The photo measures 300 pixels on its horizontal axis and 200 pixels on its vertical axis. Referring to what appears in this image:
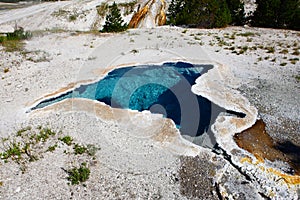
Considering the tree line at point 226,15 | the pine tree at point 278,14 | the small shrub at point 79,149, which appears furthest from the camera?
the tree line at point 226,15

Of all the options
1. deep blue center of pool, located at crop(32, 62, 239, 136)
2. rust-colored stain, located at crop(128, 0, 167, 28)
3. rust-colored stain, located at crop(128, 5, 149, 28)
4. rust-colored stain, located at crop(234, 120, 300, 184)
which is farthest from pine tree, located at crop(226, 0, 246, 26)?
rust-colored stain, located at crop(234, 120, 300, 184)

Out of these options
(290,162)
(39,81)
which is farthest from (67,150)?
(290,162)

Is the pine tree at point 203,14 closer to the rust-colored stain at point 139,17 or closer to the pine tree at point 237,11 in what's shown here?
the pine tree at point 237,11

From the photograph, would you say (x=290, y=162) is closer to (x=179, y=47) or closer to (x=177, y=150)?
(x=177, y=150)

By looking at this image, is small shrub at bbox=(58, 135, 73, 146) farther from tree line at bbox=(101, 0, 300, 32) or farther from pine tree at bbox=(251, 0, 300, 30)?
pine tree at bbox=(251, 0, 300, 30)

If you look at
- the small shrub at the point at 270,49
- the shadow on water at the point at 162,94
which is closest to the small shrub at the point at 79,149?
the shadow on water at the point at 162,94
